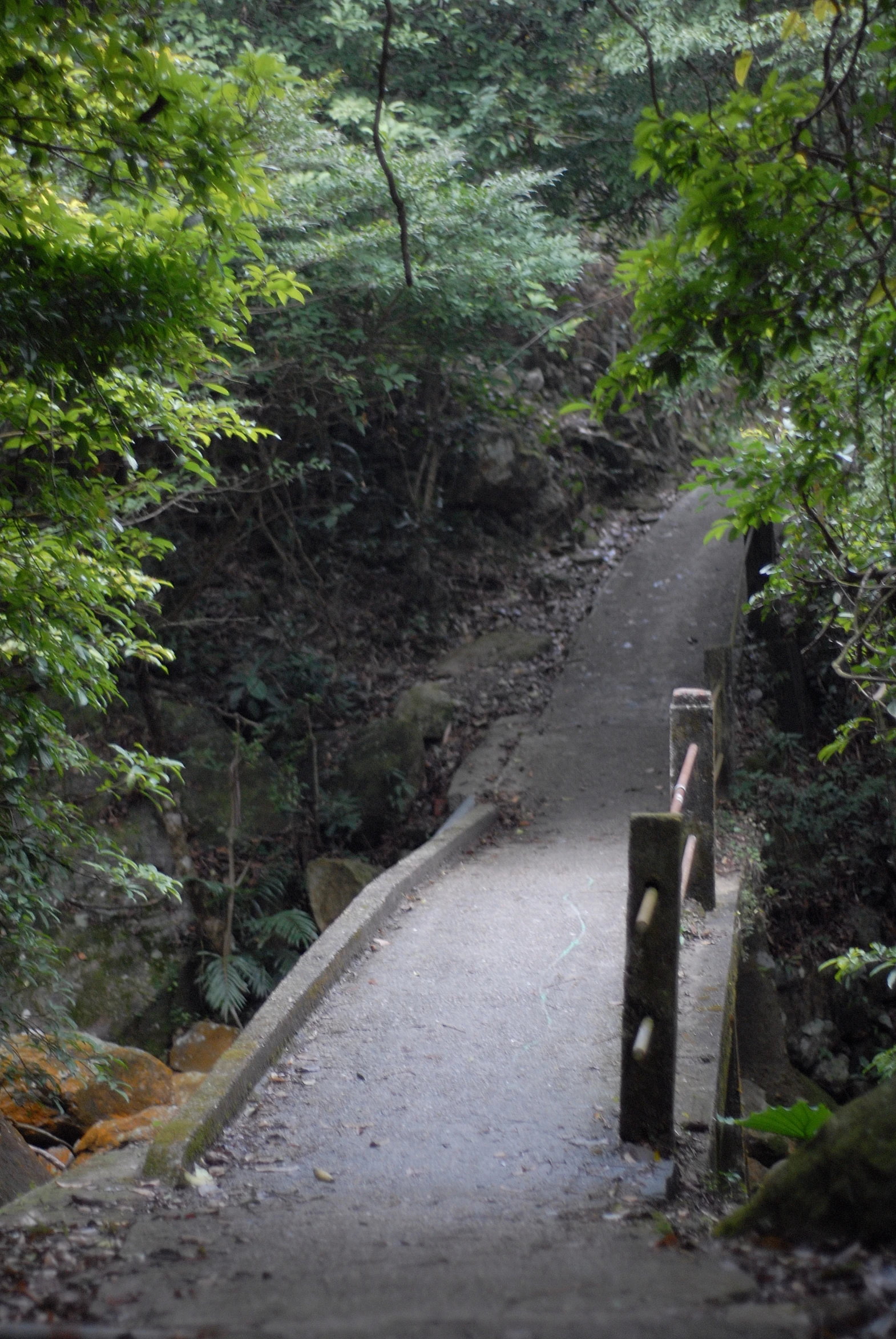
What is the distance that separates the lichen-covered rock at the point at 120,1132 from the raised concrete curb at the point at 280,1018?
713 mm

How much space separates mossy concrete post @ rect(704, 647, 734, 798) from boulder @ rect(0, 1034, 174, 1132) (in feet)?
16.1

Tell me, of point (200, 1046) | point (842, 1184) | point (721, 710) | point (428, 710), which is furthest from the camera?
point (428, 710)

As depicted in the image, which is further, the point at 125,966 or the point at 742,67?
the point at 125,966

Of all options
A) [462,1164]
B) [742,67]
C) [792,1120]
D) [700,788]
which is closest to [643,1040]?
[792,1120]

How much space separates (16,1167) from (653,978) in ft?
10.7

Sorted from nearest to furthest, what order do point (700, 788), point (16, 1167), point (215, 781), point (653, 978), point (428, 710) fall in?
1. point (653, 978)
2. point (16, 1167)
3. point (700, 788)
4. point (215, 781)
5. point (428, 710)

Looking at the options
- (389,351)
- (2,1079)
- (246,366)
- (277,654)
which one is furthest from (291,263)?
(2,1079)

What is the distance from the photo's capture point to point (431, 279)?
331 inches

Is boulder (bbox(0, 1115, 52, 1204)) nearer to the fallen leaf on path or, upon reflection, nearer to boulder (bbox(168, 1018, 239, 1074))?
the fallen leaf on path

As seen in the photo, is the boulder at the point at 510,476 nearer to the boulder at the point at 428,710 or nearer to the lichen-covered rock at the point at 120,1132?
the boulder at the point at 428,710

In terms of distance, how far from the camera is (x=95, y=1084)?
17.9 feet

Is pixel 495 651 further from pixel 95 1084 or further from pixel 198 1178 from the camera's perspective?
pixel 198 1178

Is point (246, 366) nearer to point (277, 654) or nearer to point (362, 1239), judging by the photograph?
point (277, 654)

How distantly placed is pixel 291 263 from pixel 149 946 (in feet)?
19.4
